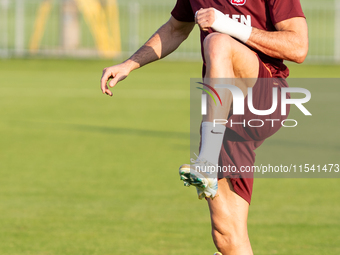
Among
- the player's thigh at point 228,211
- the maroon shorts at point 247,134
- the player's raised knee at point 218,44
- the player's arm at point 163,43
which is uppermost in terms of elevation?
the player's raised knee at point 218,44

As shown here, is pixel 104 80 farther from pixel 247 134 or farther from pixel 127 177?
pixel 127 177

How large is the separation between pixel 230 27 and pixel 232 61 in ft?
0.77

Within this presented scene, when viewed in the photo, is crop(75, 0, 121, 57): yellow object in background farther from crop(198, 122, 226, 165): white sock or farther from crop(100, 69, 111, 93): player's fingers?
crop(198, 122, 226, 165): white sock

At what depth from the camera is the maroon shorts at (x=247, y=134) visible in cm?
407

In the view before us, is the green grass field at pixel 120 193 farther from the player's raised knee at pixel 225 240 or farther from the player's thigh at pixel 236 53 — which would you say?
the player's thigh at pixel 236 53

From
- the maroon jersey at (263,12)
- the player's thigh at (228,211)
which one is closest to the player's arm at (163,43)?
the maroon jersey at (263,12)

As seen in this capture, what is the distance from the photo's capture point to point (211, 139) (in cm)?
376

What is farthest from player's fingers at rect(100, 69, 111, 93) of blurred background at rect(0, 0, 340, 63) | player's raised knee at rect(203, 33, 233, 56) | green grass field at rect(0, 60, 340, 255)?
blurred background at rect(0, 0, 340, 63)

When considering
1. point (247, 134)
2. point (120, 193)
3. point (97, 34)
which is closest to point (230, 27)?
point (247, 134)

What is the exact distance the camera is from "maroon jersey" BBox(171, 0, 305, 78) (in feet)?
13.0

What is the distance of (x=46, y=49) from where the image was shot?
32.0 meters

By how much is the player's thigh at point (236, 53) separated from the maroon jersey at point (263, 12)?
30 cm

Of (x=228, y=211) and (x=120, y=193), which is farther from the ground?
(x=228, y=211)

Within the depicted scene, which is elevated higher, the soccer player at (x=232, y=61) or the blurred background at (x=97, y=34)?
the soccer player at (x=232, y=61)
